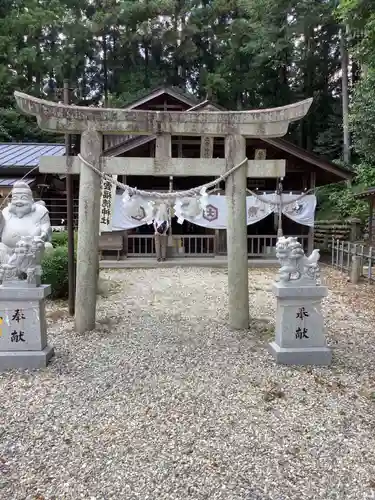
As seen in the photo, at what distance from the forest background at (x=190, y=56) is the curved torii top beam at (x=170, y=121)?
15448 mm

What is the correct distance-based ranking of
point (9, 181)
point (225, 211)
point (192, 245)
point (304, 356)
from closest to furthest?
point (304, 356) → point (225, 211) → point (192, 245) → point (9, 181)

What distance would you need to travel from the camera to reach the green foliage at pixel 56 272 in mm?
7117

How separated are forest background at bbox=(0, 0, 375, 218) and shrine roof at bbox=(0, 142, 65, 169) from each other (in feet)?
21.6

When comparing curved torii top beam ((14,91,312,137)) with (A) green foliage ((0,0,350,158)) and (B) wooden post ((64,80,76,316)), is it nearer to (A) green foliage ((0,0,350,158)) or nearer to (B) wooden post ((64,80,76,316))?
(B) wooden post ((64,80,76,316))

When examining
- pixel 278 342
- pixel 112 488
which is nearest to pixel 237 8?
pixel 278 342

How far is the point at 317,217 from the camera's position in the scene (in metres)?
20.4

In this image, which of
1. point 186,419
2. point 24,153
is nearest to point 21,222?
point 186,419

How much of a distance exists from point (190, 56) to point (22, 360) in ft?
88.3

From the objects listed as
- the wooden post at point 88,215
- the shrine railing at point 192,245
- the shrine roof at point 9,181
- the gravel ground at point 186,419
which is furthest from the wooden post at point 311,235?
the shrine roof at point 9,181

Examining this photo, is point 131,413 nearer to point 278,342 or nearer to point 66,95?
point 278,342

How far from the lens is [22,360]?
420cm

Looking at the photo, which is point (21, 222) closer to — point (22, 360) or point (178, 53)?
point (22, 360)

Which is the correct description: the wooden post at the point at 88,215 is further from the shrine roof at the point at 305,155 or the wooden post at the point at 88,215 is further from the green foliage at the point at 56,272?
the shrine roof at the point at 305,155

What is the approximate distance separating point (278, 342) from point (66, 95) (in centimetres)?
523
